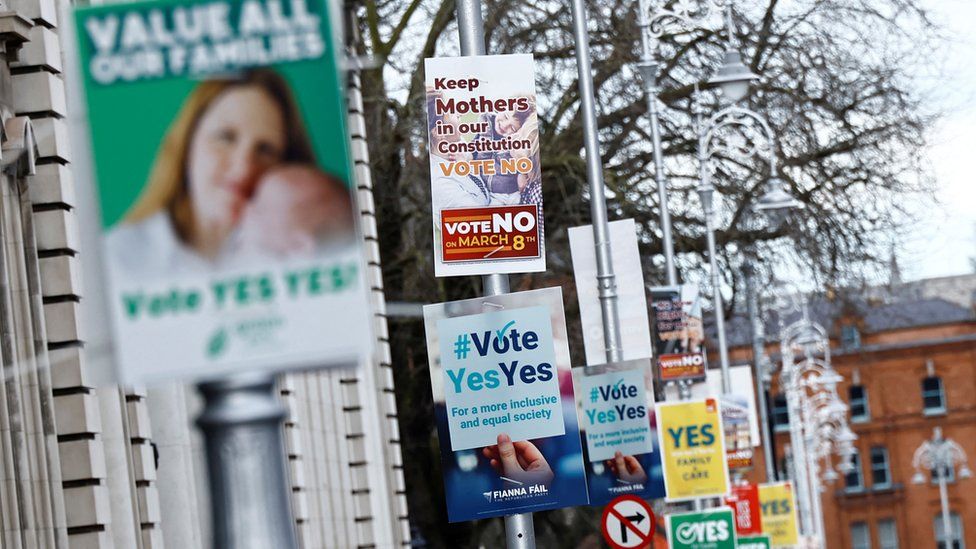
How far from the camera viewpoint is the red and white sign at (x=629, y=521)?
1625 centimetres

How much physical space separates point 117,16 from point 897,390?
357 ft

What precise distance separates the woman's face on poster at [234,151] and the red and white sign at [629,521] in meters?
13.1

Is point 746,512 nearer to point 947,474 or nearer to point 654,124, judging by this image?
point 654,124

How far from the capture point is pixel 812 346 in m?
48.7

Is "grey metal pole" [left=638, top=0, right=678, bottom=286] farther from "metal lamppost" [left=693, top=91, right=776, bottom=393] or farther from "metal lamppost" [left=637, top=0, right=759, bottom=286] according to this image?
"metal lamppost" [left=693, top=91, right=776, bottom=393]

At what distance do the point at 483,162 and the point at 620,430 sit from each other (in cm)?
512

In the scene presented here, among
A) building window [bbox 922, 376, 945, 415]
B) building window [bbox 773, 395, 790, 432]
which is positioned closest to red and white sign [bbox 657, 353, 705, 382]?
building window [bbox 773, 395, 790, 432]

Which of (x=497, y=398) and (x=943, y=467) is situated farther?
(x=943, y=467)

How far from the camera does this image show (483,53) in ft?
39.9

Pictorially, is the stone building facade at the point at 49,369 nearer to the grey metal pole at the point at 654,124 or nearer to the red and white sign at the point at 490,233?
the red and white sign at the point at 490,233

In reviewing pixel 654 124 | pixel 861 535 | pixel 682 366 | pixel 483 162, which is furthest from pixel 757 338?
pixel 861 535

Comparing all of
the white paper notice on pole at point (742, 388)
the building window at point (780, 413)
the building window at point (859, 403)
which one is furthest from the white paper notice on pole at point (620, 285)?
the building window at point (859, 403)

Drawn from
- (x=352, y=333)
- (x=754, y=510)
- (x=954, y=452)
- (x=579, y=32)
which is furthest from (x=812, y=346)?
(x=954, y=452)

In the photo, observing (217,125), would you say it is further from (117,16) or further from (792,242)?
(792,242)
